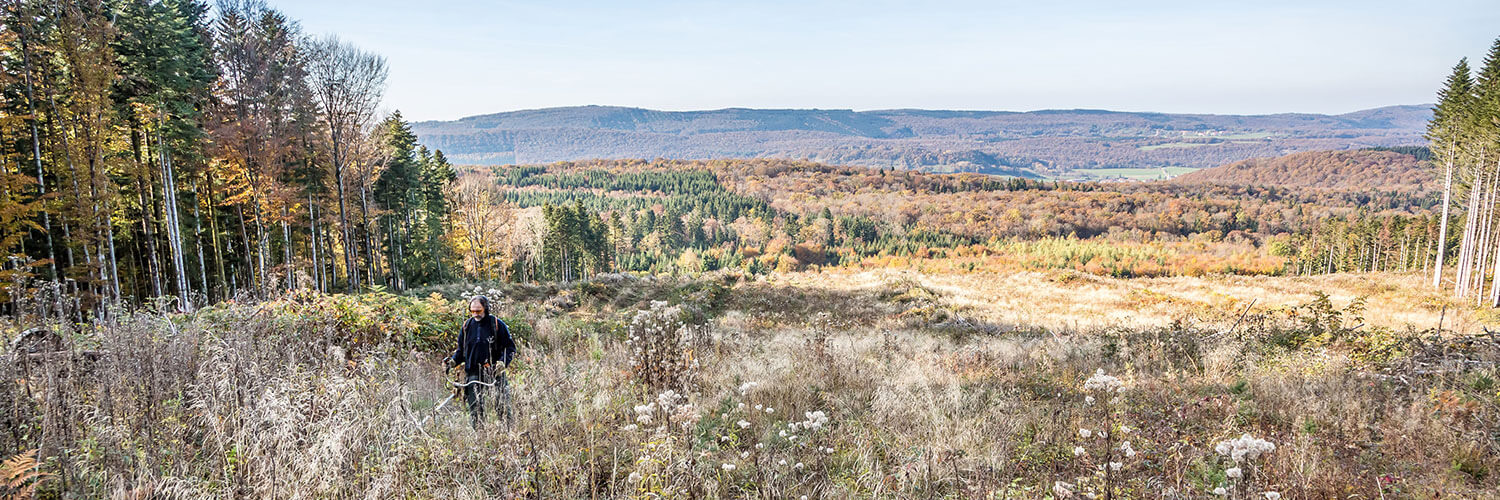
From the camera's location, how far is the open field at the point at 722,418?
10.5 feet

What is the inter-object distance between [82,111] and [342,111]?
6.98 m

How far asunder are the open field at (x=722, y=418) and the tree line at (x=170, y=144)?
10.7 meters

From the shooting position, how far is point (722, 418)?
461 centimetres

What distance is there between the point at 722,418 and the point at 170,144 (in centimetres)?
2140

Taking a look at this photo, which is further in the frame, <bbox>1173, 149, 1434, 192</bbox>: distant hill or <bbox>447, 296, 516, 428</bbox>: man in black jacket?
<bbox>1173, 149, 1434, 192</bbox>: distant hill

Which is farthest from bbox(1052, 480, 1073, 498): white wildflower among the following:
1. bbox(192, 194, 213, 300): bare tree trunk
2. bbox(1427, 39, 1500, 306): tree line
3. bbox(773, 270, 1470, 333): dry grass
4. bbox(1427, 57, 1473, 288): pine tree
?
bbox(1427, 57, 1473, 288): pine tree

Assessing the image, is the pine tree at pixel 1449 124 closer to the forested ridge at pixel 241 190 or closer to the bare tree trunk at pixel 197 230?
the forested ridge at pixel 241 190

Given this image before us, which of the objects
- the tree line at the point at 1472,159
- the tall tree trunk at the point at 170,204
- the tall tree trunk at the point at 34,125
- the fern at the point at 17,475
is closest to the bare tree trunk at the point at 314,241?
the tall tree trunk at the point at 170,204

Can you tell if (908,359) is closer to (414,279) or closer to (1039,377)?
(1039,377)

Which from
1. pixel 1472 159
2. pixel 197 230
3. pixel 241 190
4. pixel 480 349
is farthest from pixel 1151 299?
pixel 197 230

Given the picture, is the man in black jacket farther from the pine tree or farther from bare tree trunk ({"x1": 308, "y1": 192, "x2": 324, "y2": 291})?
the pine tree

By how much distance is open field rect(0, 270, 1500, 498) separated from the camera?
10.5 ft

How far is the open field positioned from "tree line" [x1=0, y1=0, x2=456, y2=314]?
420 inches

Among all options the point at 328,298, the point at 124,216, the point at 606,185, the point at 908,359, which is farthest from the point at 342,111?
the point at 606,185
